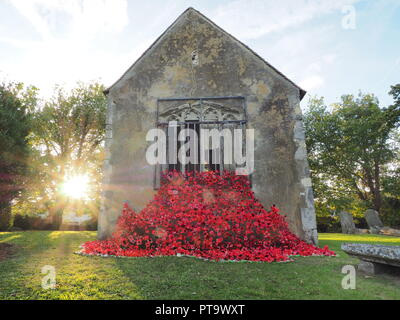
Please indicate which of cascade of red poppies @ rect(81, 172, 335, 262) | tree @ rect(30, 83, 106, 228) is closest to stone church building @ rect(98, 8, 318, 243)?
cascade of red poppies @ rect(81, 172, 335, 262)

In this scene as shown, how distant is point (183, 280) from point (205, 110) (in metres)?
5.15

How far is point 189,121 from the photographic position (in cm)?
743

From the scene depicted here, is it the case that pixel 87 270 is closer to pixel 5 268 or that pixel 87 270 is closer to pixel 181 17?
pixel 5 268

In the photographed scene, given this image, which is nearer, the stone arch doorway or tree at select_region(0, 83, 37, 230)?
tree at select_region(0, 83, 37, 230)

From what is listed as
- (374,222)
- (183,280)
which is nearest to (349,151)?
(374,222)

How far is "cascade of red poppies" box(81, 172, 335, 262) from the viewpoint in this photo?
5766 millimetres

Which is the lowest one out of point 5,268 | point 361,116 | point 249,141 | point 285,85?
point 5,268

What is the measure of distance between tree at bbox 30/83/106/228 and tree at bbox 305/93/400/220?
51.8 feet

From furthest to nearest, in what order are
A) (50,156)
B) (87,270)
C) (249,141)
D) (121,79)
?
(50,156) < (121,79) < (249,141) < (87,270)

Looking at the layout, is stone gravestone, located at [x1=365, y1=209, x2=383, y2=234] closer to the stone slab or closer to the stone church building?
the stone church building

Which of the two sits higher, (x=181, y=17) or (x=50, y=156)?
(x=181, y=17)
